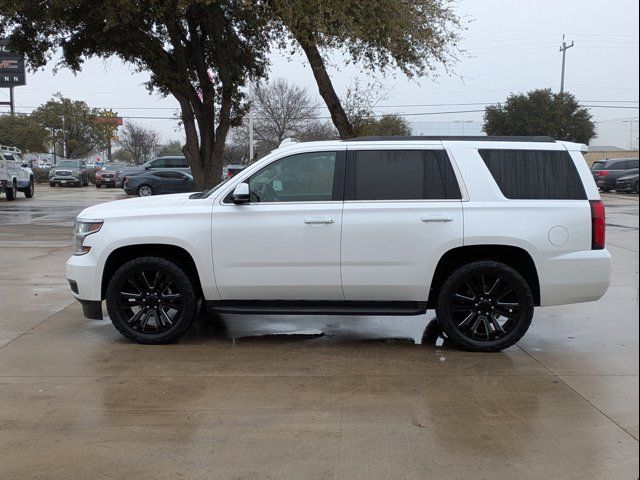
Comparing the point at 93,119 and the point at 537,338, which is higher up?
the point at 93,119

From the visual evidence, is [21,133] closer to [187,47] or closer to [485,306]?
[187,47]

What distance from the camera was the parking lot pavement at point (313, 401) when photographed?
3.69 meters

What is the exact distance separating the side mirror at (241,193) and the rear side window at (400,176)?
3.04 feet

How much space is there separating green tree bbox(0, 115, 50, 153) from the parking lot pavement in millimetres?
58279

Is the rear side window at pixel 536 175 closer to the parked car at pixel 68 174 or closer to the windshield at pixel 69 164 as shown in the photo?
the parked car at pixel 68 174

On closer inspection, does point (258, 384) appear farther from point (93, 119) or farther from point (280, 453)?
point (93, 119)

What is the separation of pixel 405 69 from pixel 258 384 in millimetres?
12638

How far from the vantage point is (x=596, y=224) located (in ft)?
18.6

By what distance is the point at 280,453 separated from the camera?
380 centimetres

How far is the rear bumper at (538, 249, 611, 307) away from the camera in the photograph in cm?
567

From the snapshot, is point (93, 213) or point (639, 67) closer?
point (639, 67)

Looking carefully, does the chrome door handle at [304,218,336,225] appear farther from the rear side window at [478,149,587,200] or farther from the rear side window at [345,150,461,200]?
the rear side window at [478,149,587,200]

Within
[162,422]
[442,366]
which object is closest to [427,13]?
[442,366]

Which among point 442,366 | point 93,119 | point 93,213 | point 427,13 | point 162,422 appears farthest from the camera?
point 93,119
